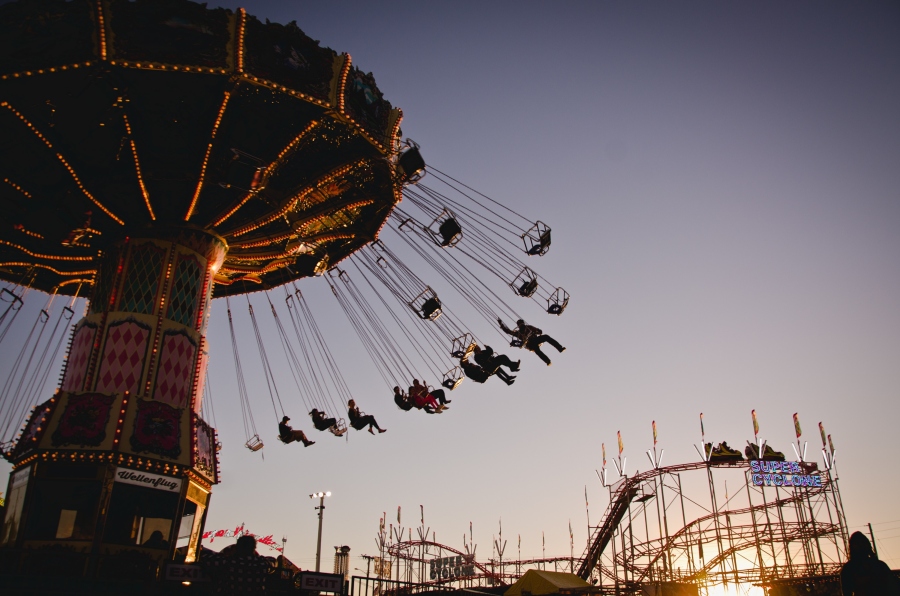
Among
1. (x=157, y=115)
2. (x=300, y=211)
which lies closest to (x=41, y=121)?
(x=157, y=115)

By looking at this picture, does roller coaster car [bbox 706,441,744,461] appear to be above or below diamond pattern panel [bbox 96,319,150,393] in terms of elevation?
above

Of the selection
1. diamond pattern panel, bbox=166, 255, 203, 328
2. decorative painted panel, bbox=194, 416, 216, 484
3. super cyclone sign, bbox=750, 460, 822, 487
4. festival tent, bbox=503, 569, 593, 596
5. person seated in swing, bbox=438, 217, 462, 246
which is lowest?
festival tent, bbox=503, 569, 593, 596

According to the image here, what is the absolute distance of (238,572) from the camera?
430 inches

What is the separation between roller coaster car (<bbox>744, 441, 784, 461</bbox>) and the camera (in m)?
37.4

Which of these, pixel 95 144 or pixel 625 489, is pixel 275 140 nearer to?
pixel 95 144

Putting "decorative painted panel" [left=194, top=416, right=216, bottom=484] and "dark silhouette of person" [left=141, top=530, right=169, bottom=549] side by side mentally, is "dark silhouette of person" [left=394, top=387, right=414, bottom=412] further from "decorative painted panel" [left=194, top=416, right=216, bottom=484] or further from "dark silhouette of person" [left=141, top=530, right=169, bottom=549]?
"dark silhouette of person" [left=141, top=530, right=169, bottom=549]

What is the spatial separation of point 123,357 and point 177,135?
18.4ft

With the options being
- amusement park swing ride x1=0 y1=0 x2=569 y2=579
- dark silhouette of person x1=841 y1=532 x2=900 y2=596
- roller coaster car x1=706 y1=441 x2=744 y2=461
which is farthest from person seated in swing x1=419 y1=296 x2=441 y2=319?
roller coaster car x1=706 y1=441 x2=744 y2=461

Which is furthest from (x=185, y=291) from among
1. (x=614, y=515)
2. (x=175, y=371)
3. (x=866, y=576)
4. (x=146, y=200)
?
(x=614, y=515)

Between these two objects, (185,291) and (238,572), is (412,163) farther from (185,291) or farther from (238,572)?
(238,572)

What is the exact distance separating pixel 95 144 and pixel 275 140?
4.38m

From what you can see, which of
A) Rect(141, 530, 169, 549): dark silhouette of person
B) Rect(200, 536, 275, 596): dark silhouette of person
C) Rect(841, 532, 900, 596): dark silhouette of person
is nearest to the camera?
Rect(841, 532, 900, 596): dark silhouette of person

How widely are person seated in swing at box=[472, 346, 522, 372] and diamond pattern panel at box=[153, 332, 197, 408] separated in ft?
24.7

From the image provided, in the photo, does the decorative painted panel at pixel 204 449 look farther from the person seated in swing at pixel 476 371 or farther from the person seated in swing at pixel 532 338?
the person seated in swing at pixel 532 338
